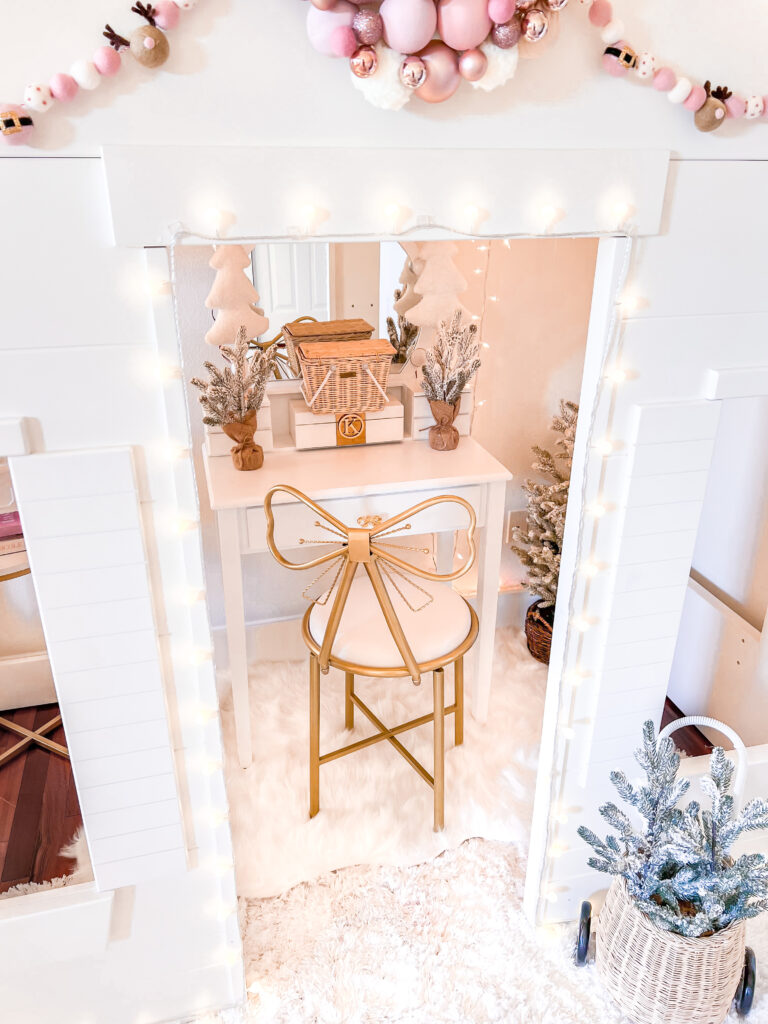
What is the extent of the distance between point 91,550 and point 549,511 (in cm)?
139

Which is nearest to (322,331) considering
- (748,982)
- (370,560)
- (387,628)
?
(370,560)

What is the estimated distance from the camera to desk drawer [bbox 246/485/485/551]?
6.01 feet

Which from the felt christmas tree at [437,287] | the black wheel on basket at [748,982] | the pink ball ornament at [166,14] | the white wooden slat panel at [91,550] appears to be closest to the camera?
the pink ball ornament at [166,14]

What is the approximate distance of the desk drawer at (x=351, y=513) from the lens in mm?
1832

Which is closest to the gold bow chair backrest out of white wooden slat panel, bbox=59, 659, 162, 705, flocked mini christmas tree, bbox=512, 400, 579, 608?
white wooden slat panel, bbox=59, 659, 162, 705

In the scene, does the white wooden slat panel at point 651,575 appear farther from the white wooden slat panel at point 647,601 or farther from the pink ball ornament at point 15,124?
the pink ball ornament at point 15,124

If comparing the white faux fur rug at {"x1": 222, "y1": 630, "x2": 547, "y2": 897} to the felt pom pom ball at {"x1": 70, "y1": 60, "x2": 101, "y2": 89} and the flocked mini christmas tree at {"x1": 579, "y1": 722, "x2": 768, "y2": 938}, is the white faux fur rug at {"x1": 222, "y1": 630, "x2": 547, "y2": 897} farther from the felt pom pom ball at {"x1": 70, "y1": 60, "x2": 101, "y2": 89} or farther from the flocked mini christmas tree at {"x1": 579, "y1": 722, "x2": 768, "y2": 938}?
the felt pom pom ball at {"x1": 70, "y1": 60, "x2": 101, "y2": 89}

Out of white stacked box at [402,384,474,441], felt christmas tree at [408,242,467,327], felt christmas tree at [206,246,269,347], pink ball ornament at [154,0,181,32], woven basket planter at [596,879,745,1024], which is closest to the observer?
pink ball ornament at [154,0,181,32]

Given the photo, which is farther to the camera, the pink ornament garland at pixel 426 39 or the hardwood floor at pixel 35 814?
the hardwood floor at pixel 35 814

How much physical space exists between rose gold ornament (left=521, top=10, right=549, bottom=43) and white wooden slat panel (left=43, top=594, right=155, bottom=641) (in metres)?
0.88

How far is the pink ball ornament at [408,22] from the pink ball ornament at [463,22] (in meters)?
0.01

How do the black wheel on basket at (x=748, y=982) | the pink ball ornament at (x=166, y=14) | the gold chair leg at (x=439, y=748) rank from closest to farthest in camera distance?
the pink ball ornament at (x=166, y=14) < the black wheel on basket at (x=748, y=982) < the gold chair leg at (x=439, y=748)

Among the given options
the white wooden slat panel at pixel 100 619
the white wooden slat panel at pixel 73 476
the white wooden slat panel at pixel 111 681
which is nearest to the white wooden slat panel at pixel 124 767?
the white wooden slat panel at pixel 111 681

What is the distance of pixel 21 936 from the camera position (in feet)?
4.28
